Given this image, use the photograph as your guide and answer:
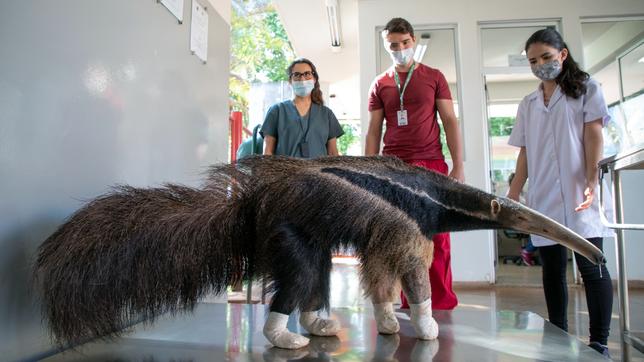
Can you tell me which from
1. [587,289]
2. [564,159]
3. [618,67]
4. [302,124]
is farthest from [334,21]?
[587,289]

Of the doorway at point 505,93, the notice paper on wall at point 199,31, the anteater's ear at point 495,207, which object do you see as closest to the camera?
the anteater's ear at point 495,207

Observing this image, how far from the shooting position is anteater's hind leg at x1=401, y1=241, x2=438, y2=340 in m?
1.67

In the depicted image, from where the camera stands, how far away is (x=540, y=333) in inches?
77.2

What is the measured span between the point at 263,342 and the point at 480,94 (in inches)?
208

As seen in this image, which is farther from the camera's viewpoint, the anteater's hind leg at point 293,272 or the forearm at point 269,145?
the forearm at point 269,145

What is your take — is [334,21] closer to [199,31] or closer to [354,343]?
[199,31]

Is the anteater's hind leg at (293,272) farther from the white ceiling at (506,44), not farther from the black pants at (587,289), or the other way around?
the white ceiling at (506,44)

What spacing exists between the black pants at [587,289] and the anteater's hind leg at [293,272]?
59.3 inches

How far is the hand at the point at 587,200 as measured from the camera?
7.44 feet

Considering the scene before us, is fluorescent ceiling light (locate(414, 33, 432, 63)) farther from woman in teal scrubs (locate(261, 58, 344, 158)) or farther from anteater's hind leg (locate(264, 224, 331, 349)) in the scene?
anteater's hind leg (locate(264, 224, 331, 349))

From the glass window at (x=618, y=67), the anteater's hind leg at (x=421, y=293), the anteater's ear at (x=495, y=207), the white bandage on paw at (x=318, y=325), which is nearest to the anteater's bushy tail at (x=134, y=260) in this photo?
the white bandage on paw at (x=318, y=325)

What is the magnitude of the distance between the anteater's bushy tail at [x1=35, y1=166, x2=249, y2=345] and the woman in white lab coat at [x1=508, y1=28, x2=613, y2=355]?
181cm

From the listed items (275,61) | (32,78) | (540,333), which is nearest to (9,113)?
(32,78)

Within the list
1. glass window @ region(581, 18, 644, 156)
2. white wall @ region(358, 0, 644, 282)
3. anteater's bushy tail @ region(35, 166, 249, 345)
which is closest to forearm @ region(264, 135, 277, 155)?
anteater's bushy tail @ region(35, 166, 249, 345)
